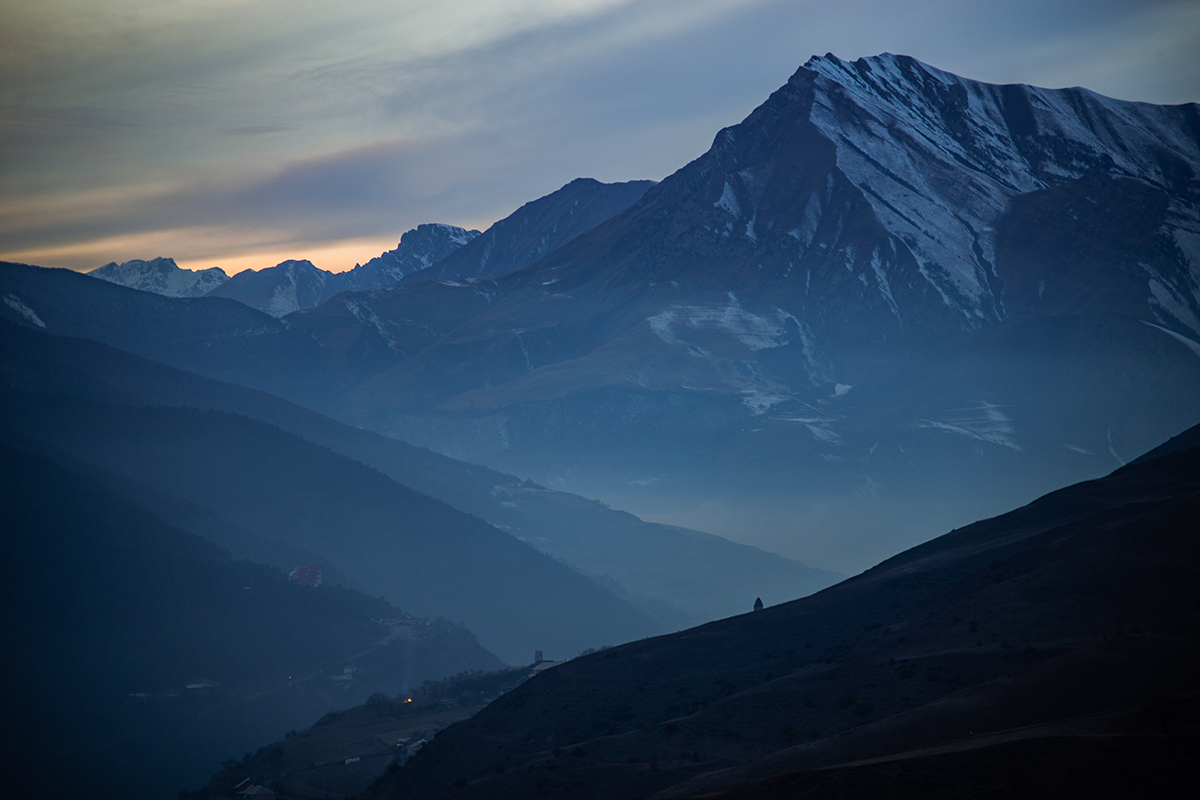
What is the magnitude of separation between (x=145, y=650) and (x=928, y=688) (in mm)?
144020

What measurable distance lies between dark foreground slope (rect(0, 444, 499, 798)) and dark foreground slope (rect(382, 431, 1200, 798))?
84.6 metres

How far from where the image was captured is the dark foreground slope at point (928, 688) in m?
39.5

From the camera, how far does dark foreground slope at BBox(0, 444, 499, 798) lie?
468ft

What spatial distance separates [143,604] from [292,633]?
80.5 ft

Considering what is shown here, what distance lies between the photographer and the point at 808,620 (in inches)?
3275

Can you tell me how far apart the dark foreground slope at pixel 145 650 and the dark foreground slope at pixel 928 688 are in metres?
84.6

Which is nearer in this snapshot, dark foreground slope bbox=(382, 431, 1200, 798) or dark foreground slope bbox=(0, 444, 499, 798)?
dark foreground slope bbox=(382, 431, 1200, 798)

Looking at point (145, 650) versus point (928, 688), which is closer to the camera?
point (928, 688)

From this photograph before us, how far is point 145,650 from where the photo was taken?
168 m

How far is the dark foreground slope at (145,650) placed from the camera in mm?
Result: 142625

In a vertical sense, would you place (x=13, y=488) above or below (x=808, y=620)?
above

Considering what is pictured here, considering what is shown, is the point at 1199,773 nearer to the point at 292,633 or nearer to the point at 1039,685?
the point at 1039,685

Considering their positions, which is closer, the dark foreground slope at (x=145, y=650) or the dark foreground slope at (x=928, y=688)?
the dark foreground slope at (x=928, y=688)

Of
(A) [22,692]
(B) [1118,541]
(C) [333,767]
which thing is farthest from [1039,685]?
(A) [22,692]
